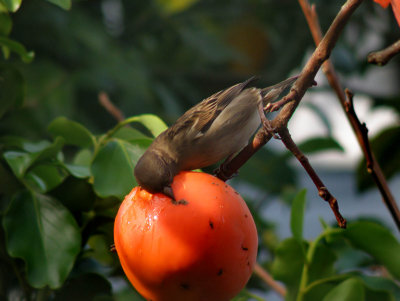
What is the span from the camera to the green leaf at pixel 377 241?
1.94ft

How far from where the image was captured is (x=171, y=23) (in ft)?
4.99

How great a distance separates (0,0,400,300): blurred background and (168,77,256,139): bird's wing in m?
0.38

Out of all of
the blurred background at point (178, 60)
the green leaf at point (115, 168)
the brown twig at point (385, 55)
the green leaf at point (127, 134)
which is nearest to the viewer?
the brown twig at point (385, 55)

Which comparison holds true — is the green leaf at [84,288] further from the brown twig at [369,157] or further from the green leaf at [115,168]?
the brown twig at [369,157]

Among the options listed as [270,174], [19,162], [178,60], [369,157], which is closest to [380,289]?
[369,157]

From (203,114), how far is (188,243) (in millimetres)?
209

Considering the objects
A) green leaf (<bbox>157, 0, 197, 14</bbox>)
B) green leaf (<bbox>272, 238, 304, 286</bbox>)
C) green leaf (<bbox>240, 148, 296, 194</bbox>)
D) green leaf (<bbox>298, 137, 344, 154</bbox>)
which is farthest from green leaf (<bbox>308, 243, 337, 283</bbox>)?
green leaf (<bbox>157, 0, 197, 14</bbox>)

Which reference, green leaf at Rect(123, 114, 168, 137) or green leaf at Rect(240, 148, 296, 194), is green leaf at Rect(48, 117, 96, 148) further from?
green leaf at Rect(240, 148, 296, 194)

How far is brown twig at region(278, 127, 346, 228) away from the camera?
1.23ft

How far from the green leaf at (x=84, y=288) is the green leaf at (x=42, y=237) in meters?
0.09

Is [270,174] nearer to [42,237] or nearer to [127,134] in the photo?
[127,134]

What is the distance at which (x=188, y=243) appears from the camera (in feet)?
1.33

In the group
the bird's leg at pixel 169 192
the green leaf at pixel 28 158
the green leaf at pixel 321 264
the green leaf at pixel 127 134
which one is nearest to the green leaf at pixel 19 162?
the green leaf at pixel 28 158

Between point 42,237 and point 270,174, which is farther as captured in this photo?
point 270,174
